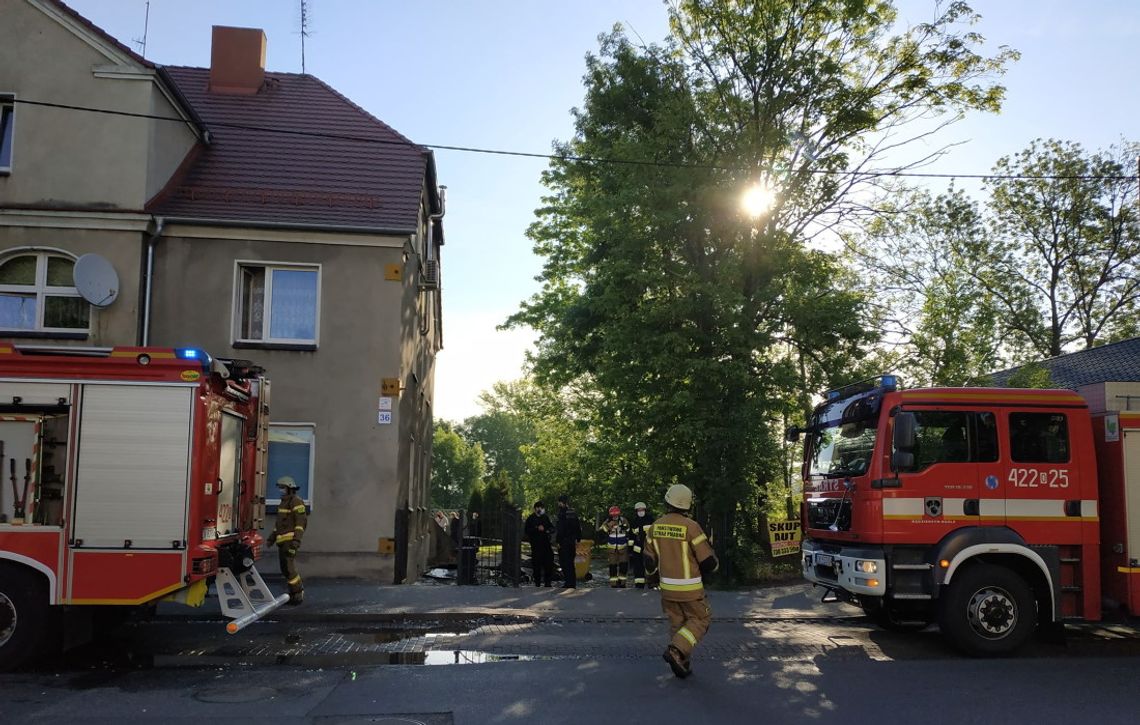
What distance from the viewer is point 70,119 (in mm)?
15172

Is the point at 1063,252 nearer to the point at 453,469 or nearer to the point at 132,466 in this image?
the point at 132,466

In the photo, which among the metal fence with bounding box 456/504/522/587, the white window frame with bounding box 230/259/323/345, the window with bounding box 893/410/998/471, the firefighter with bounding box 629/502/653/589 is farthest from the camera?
the metal fence with bounding box 456/504/522/587

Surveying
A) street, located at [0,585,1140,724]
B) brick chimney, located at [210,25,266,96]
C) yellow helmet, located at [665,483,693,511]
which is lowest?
street, located at [0,585,1140,724]

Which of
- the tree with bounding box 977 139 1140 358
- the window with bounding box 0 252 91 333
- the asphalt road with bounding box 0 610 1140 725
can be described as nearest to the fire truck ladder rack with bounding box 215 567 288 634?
the asphalt road with bounding box 0 610 1140 725

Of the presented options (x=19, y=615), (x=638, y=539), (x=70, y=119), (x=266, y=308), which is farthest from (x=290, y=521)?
(x=70, y=119)

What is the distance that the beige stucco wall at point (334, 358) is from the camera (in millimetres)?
15242

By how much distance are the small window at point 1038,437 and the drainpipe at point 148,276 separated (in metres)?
12.7

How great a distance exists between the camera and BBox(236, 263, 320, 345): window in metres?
15.7

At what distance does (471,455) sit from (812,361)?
3155 inches

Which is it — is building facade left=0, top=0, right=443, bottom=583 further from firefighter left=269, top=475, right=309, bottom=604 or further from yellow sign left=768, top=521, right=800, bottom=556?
yellow sign left=768, top=521, right=800, bottom=556

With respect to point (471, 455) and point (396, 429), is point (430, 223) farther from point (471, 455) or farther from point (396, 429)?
point (471, 455)

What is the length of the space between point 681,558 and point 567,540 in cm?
848

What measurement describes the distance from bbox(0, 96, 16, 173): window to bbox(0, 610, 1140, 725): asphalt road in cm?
873

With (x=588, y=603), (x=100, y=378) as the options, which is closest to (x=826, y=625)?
(x=588, y=603)
